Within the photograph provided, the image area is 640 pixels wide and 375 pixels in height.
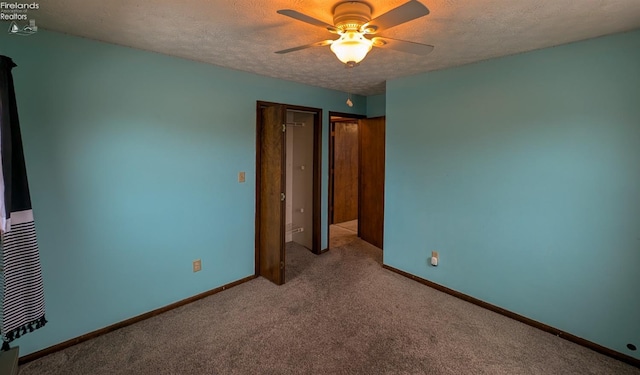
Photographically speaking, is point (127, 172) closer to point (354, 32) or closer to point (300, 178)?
point (354, 32)

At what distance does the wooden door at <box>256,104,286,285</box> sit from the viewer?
3.08m

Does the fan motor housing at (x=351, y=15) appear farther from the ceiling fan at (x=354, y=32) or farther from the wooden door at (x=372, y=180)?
the wooden door at (x=372, y=180)

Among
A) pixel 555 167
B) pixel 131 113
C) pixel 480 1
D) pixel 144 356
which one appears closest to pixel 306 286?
pixel 144 356

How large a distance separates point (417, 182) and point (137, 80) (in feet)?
9.46

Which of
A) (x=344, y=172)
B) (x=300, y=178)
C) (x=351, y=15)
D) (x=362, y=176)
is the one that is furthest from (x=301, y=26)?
(x=344, y=172)

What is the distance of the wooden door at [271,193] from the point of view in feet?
10.1

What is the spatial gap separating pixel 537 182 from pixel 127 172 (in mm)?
3392

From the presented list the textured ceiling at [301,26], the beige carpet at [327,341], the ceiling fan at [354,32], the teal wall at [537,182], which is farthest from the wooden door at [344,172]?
the ceiling fan at [354,32]

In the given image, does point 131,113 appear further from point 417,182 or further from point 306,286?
point 417,182

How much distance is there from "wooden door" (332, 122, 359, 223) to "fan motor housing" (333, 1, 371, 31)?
12.8ft

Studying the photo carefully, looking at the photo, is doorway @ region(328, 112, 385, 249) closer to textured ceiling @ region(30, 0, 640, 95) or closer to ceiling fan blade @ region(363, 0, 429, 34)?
textured ceiling @ region(30, 0, 640, 95)

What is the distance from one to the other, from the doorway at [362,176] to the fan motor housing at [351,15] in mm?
2440

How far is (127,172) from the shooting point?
2369mm

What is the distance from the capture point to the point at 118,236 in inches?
92.5
